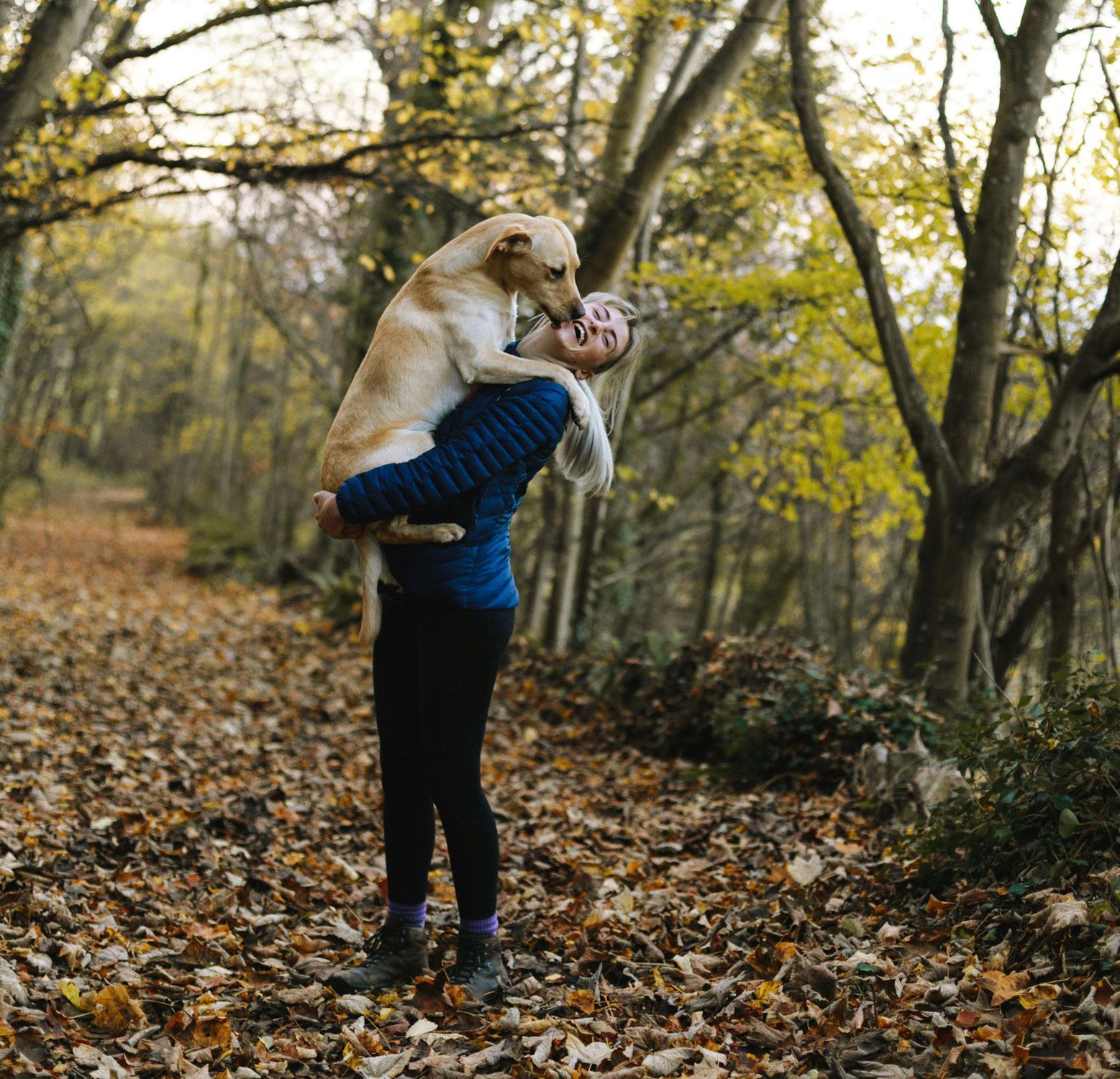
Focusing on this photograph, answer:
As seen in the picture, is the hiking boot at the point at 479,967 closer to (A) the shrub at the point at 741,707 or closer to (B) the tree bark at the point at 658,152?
(A) the shrub at the point at 741,707

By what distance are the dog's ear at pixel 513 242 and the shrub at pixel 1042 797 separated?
2.29 m

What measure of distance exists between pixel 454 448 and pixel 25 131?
5.59m

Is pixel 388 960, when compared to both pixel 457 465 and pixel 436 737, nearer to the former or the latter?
pixel 436 737

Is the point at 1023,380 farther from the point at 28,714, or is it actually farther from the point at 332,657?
the point at 28,714

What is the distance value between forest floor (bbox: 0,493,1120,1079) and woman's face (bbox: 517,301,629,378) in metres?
1.96

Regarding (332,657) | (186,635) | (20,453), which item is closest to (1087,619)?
(332,657)

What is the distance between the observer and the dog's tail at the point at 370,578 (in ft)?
9.57

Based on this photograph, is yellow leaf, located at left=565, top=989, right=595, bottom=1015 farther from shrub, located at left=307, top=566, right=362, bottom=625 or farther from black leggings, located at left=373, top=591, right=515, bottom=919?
shrub, located at left=307, top=566, right=362, bottom=625

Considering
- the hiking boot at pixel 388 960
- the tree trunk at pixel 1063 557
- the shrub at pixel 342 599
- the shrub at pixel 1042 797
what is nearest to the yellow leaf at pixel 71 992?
the hiking boot at pixel 388 960

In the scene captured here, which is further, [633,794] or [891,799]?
[633,794]

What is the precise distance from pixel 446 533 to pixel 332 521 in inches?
13.0

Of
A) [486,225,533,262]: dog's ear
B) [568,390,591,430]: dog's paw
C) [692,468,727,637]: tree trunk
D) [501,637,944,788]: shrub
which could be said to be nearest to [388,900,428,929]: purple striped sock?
[568,390,591,430]: dog's paw

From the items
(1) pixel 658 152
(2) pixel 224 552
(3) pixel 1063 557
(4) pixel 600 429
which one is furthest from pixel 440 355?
(2) pixel 224 552

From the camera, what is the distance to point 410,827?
10.5 ft
